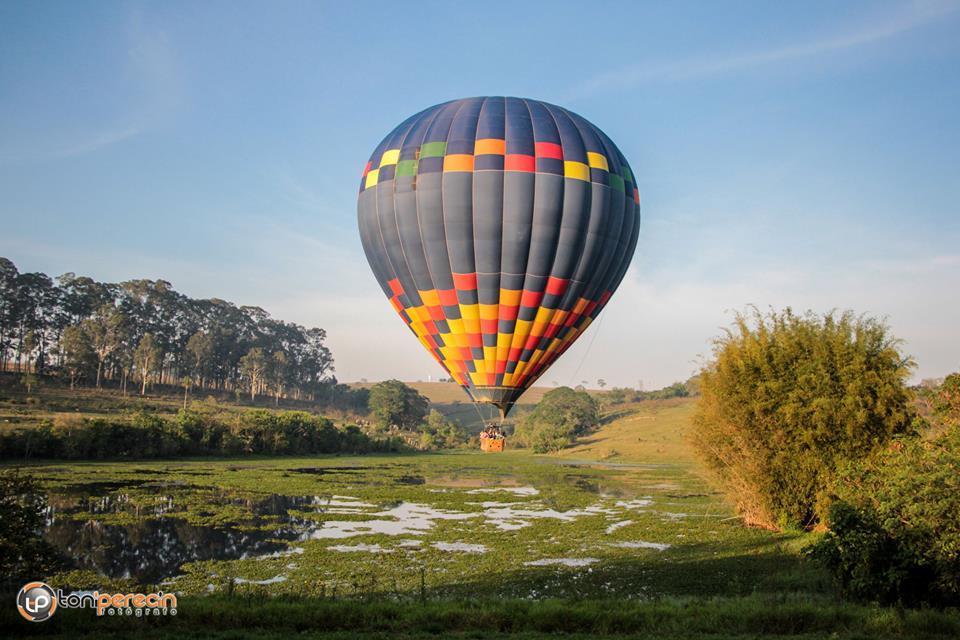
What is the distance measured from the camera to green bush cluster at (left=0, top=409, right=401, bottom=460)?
147ft

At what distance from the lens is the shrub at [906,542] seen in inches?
512

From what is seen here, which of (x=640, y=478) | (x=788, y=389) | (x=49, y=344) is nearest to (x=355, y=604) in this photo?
(x=788, y=389)

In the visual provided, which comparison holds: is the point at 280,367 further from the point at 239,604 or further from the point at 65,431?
the point at 239,604

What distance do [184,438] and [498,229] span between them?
4161cm

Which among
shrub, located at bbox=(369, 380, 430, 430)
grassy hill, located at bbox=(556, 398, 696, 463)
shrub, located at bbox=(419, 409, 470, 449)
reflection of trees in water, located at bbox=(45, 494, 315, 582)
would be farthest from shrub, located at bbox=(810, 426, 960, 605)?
shrub, located at bbox=(369, 380, 430, 430)

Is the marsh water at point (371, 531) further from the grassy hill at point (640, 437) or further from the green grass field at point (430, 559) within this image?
the grassy hill at point (640, 437)

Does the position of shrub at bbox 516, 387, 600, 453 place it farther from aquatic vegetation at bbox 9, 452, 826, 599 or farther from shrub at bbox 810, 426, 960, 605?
shrub at bbox 810, 426, 960, 605

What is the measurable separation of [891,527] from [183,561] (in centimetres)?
1803

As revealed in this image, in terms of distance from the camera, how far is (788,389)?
873 inches

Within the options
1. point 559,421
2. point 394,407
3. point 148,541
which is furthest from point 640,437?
point 148,541

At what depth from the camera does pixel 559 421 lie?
99.7m

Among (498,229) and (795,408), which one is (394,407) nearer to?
(498,229)

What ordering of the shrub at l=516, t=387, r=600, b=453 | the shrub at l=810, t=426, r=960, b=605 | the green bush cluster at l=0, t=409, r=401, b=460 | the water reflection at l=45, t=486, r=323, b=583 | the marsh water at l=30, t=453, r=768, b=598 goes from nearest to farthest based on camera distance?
the shrub at l=810, t=426, r=960, b=605
the marsh water at l=30, t=453, r=768, b=598
the water reflection at l=45, t=486, r=323, b=583
the green bush cluster at l=0, t=409, r=401, b=460
the shrub at l=516, t=387, r=600, b=453

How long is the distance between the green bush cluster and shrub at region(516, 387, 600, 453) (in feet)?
69.1
